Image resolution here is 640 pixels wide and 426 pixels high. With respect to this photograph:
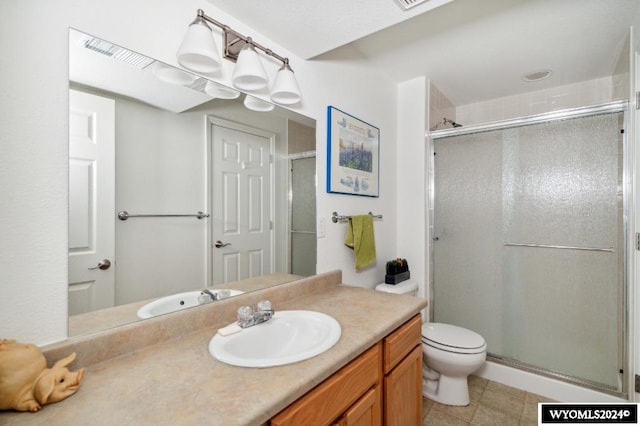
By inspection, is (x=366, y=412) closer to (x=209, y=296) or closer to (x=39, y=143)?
(x=209, y=296)

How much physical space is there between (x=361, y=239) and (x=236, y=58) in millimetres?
1237

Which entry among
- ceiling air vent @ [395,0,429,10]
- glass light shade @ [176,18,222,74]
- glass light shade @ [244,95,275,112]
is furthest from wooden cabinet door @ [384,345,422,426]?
ceiling air vent @ [395,0,429,10]

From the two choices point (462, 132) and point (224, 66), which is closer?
point (224, 66)

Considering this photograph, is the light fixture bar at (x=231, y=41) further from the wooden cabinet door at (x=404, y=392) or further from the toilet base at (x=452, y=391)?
the toilet base at (x=452, y=391)

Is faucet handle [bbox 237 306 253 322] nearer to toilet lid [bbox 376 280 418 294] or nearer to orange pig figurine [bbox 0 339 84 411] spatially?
orange pig figurine [bbox 0 339 84 411]

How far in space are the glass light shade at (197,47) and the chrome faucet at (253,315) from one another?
937mm

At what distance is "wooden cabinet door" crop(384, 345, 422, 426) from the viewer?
1194mm

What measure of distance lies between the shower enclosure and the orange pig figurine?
2386mm

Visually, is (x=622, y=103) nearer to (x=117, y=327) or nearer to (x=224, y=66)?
(x=224, y=66)

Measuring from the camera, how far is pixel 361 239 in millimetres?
1936

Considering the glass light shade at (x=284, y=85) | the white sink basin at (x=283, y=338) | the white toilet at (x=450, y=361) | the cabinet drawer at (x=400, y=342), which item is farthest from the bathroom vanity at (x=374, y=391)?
the glass light shade at (x=284, y=85)

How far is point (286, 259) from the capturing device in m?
1.55

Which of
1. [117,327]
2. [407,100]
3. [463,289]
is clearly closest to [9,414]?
[117,327]

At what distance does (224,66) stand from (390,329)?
1.28 metres
